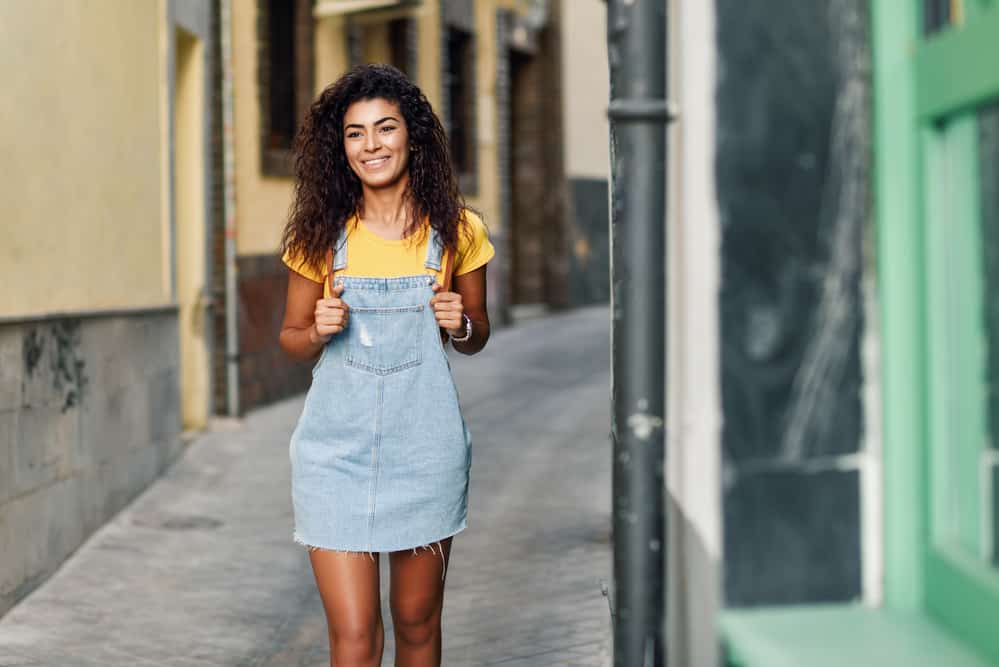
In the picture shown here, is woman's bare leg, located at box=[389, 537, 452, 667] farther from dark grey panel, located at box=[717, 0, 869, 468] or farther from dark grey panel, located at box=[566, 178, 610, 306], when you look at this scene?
dark grey panel, located at box=[566, 178, 610, 306]

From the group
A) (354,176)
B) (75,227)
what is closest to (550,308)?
(75,227)

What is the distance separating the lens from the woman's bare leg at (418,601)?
3.72 meters

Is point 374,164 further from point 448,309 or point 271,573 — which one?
point 271,573

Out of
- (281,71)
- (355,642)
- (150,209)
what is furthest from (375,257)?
(281,71)

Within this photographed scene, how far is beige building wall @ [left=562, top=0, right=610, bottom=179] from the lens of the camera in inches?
961

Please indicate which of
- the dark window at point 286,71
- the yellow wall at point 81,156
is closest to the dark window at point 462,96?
the dark window at point 286,71

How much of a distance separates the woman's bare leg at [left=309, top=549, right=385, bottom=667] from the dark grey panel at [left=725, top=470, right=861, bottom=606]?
4.60 feet

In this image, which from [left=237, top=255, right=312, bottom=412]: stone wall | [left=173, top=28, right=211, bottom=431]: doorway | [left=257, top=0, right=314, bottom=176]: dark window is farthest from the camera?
[left=257, top=0, right=314, bottom=176]: dark window

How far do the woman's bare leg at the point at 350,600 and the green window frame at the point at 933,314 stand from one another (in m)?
1.52

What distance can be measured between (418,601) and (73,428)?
410 cm

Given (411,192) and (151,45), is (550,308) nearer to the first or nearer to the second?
(151,45)

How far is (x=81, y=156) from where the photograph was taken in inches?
301

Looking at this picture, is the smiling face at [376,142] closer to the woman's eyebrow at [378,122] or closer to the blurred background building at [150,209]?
the woman's eyebrow at [378,122]

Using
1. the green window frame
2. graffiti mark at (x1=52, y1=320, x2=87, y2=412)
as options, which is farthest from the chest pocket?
graffiti mark at (x1=52, y1=320, x2=87, y2=412)
